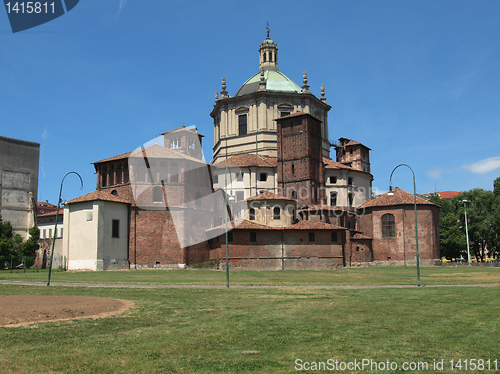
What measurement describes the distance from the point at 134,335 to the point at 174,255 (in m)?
45.7

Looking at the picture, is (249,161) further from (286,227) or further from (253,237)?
(253,237)

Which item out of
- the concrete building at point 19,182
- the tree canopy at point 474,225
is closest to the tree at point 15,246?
the concrete building at point 19,182

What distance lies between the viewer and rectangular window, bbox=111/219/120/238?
55344mm

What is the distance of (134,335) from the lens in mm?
11844

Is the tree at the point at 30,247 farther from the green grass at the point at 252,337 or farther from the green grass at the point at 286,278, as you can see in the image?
the green grass at the point at 252,337

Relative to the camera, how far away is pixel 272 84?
76750 millimetres

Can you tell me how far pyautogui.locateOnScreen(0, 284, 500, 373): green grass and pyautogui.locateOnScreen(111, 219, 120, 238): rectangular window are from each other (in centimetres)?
3904

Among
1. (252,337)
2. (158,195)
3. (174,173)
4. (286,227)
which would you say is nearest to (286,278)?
(286,227)

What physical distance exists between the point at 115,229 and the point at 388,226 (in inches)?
1405

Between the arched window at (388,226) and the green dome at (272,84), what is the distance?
24.1 m

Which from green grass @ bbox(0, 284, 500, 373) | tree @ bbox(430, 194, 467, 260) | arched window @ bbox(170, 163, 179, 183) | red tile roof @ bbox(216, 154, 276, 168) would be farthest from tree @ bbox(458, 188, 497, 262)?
green grass @ bbox(0, 284, 500, 373)

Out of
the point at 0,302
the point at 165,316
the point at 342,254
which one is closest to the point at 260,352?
the point at 165,316

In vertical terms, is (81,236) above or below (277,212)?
below

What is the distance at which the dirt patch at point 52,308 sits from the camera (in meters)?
14.3
